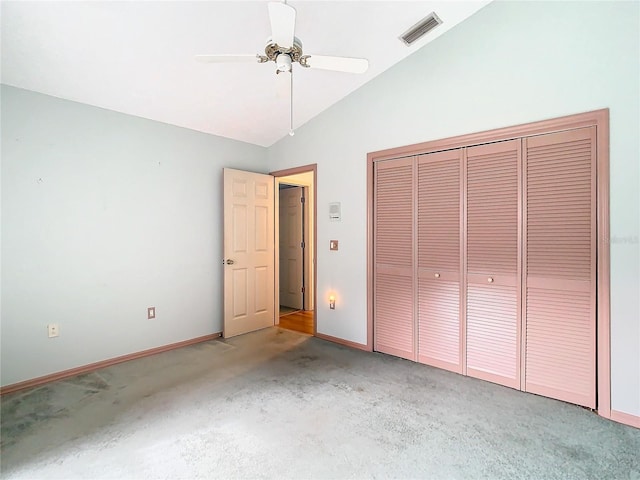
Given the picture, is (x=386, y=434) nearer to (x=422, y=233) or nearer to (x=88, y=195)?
(x=422, y=233)

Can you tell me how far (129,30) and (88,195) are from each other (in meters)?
1.50

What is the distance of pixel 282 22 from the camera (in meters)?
1.65

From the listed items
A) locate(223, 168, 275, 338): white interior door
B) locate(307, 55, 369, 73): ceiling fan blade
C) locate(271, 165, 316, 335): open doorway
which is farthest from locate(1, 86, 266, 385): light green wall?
locate(307, 55, 369, 73): ceiling fan blade

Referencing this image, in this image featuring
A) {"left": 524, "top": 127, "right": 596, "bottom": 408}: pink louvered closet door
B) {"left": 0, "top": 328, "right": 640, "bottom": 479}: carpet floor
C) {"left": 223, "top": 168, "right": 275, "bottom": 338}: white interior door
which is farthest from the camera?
{"left": 223, "top": 168, "right": 275, "bottom": 338}: white interior door

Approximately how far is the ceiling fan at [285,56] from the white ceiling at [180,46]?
0.53m

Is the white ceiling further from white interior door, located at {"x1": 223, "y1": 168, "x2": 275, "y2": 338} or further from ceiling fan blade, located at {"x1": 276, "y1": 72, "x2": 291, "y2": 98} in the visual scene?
white interior door, located at {"x1": 223, "y1": 168, "x2": 275, "y2": 338}

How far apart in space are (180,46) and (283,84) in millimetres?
1008

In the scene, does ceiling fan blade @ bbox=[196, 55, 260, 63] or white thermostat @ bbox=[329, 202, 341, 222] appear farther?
white thermostat @ bbox=[329, 202, 341, 222]

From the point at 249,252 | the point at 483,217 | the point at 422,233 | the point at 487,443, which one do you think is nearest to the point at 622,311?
the point at 483,217

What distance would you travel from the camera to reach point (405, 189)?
10.7ft

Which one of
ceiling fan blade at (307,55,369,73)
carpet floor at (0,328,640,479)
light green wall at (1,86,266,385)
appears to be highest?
ceiling fan blade at (307,55,369,73)

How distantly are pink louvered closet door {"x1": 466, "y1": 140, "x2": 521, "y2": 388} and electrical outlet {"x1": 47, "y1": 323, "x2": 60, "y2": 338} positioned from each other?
358 cm

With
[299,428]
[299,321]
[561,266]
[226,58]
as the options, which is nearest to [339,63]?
[226,58]

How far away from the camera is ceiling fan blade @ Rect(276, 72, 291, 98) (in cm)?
207
